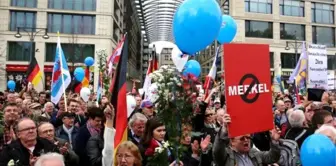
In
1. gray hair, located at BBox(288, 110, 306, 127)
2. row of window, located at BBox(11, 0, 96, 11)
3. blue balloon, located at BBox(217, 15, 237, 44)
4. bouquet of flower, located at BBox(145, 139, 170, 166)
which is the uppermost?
row of window, located at BBox(11, 0, 96, 11)

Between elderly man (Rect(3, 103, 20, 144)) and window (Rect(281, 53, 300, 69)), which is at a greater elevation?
window (Rect(281, 53, 300, 69))

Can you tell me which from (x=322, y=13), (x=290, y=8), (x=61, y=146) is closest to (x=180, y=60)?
(x=61, y=146)

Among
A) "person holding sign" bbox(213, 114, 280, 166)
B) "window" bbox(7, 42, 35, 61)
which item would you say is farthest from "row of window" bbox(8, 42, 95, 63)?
"person holding sign" bbox(213, 114, 280, 166)

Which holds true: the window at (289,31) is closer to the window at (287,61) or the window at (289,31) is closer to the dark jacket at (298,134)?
the window at (287,61)

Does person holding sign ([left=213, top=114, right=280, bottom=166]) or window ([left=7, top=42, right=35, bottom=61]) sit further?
window ([left=7, top=42, right=35, bottom=61])

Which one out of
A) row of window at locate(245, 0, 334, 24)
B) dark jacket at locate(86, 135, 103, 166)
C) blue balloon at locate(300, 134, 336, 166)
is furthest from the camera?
row of window at locate(245, 0, 334, 24)

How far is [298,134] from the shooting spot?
517cm

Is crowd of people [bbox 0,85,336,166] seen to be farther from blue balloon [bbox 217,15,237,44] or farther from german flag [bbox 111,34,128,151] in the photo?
blue balloon [bbox 217,15,237,44]

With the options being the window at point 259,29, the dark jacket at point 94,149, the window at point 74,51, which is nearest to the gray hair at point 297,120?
the dark jacket at point 94,149

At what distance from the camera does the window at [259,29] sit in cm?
4422

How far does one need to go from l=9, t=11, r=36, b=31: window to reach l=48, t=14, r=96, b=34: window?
1862mm

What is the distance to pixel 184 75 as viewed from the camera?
13.6 feet

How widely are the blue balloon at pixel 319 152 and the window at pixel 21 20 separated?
1539 inches

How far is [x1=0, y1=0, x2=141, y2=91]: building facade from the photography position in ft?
125
